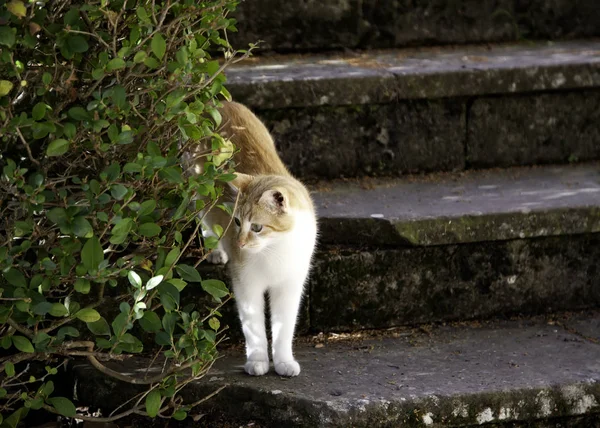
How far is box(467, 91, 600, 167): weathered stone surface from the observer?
4355 millimetres

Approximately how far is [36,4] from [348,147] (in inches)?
75.1

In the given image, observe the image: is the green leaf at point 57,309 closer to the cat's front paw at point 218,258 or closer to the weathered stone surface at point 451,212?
the cat's front paw at point 218,258

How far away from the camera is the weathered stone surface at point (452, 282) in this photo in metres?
3.65

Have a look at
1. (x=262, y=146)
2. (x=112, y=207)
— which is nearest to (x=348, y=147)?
(x=262, y=146)

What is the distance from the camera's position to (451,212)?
3.68 meters

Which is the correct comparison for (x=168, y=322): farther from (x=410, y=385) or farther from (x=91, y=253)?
(x=410, y=385)

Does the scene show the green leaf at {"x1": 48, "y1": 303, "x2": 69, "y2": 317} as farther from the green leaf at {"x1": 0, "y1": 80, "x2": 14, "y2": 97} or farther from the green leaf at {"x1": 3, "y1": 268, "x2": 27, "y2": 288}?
the green leaf at {"x1": 0, "y1": 80, "x2": 14, "y2": 97}

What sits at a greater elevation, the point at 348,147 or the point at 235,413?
the point at 348,147

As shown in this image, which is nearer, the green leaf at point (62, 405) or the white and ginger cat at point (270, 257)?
the green leaf at point (62, 405)

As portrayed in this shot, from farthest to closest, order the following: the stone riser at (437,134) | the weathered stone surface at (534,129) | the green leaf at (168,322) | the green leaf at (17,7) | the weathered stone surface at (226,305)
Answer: the weathered stone surface at (534,129) → the stone riser at (437,134) → the weathered stone surface at (226,305) → the green leaf at (168,322) → the green leaf at (17,7)

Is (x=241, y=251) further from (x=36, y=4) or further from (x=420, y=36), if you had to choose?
(x=420, y=36)

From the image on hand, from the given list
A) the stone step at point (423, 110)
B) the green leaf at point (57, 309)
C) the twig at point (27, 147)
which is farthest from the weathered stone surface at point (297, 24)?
the green leaf at point (57, 309)

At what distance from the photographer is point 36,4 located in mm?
2570

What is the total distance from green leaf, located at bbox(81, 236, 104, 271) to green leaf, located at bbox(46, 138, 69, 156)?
24 cm
